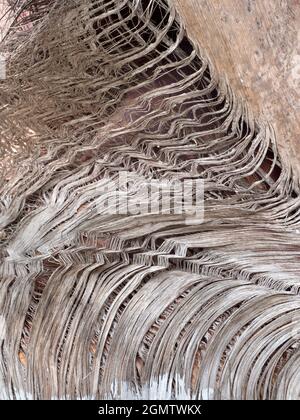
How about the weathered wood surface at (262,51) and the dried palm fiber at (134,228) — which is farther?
the weathered wood surface at (262,51)

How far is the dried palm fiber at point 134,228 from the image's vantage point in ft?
2.49

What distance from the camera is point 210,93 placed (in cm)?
102

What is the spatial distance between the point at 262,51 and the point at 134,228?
0.35 metres

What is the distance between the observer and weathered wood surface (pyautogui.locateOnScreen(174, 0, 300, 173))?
963 mm

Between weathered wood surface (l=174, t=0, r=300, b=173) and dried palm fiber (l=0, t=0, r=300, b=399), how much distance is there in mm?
25

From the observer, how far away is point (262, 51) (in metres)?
0.97

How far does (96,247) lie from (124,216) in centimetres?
6

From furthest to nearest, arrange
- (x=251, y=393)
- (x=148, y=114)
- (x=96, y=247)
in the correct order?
(x=148, y=114) → (x=96, y=247) → (x=251, y=393)

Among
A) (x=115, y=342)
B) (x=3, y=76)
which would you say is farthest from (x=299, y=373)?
(x=3, y=76)

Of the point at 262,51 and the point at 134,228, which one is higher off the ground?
the point at 262,51

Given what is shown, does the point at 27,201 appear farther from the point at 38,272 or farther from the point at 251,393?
the point at 251,393

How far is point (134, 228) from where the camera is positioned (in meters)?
0.89

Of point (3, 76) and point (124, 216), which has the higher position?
point (3, 76)

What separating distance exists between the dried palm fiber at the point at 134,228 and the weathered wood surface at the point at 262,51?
0.08 ft
